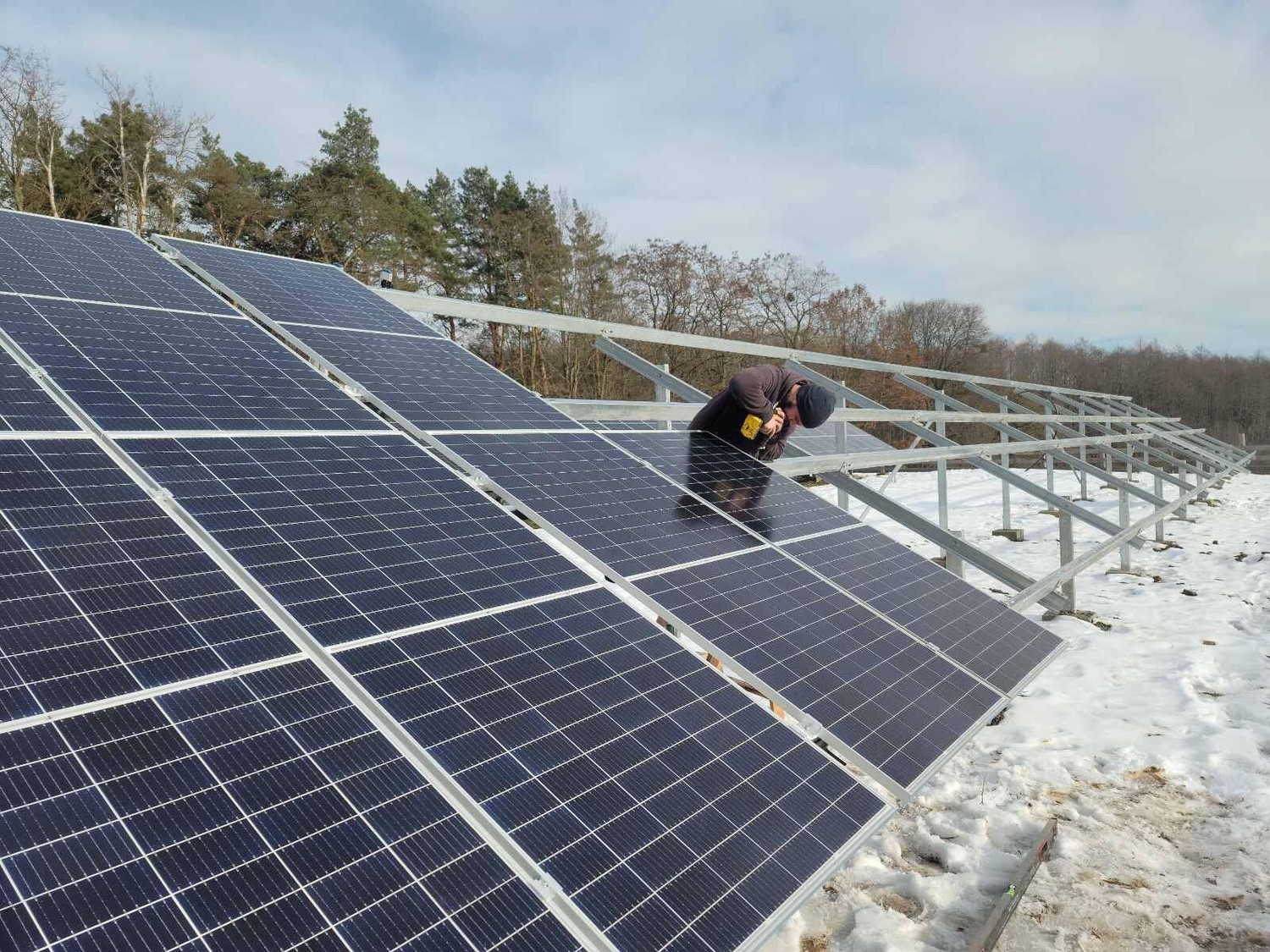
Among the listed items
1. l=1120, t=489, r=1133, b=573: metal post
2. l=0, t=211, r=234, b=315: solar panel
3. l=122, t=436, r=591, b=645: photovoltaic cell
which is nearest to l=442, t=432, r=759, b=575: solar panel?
l=122, t=436, r=591, b=645: photovoltaic cell

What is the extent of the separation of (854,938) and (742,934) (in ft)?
9.07

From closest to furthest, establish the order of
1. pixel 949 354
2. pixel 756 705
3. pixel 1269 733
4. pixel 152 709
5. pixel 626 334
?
pixel 152 709, pixel 756 705, pixel 1269 733, pixel 626 334, pixel 949 354

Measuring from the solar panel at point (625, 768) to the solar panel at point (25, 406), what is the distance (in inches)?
76.7

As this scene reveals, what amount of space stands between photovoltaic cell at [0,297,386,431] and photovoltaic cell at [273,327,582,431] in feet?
1.19

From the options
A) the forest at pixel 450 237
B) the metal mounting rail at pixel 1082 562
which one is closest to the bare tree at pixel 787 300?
the forest at pixel 450 237

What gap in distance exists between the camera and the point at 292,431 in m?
4.43

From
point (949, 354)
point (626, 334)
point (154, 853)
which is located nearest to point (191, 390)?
point (154, 853)

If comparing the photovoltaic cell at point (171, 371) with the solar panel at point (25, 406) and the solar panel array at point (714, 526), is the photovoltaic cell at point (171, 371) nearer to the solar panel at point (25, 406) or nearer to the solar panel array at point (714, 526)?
the solar panel at point (25, 406)

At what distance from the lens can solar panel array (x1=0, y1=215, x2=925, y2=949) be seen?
6.82ft

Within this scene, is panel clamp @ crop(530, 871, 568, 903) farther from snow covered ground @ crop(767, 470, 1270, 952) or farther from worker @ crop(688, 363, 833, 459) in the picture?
worker @ crop(688, 363, 833, 459)

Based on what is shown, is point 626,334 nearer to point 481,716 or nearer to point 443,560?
point 443,560

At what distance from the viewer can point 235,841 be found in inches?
84.7

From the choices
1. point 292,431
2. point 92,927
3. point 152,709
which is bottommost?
point 92,927

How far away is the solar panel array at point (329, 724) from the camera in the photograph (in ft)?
6.82
